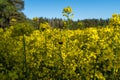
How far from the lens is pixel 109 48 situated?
11.8 metres

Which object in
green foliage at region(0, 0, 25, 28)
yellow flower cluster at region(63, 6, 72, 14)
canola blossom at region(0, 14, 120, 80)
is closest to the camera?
canola blossom at region(0, 14, 120, 80)

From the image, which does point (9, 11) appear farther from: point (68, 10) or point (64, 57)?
point (64, 57)

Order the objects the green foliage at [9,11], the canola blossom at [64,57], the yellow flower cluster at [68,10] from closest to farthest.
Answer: the canola blossom at [64,57]
the yellow flower cluster at [68,10]
the green foliage at [9,11]

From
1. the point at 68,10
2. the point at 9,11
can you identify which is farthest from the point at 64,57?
the point at 9,11

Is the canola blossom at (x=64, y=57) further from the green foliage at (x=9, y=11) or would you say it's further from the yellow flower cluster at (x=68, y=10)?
the green foliage at (x=9, y=11)

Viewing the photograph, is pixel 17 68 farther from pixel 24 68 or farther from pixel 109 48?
pixel 109 48

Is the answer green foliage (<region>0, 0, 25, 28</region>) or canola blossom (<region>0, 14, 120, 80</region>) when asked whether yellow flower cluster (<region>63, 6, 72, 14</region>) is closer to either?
canola blossom (<region>0, 14, 120, 80</region>)

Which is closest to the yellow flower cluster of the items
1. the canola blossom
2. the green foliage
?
the canola blossom

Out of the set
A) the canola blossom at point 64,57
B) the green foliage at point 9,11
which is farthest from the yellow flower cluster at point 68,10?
the green foliage at point 9,11

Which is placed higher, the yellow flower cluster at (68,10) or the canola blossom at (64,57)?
the yellow flower cluster at (68,10)

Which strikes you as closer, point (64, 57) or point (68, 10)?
point (64, 57)

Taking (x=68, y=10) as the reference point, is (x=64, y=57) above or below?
below

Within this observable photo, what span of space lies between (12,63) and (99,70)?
2416mm

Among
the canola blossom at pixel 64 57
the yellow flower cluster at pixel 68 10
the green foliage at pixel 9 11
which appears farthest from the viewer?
the green foliage at pixel 9 11
